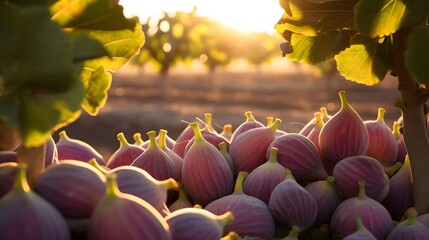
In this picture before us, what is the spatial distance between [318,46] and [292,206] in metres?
0.64

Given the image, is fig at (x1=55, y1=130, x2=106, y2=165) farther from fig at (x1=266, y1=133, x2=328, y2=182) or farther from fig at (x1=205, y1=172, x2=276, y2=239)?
fig at (x1=266, y1=133, x2=328, y2=182)

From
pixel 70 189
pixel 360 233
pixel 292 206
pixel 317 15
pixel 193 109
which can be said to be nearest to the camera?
pixel 70 189

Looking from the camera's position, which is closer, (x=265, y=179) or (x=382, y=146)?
(x=265, y=179)

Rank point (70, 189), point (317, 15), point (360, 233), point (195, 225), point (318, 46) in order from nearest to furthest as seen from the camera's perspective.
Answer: point (70, 189), point (195, 225), point (360, 233), point (317, 15), point (318, 46)

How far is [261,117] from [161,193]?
60.1 ft

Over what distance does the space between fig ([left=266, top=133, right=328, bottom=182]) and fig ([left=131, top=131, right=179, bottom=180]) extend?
0.31 meters

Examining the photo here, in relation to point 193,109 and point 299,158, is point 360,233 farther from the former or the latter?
point 193,109

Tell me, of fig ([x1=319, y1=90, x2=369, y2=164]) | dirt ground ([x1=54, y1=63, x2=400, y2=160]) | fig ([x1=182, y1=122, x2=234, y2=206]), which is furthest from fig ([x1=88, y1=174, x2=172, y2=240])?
dirt ground ([x1=54, y1=63, x2=400, y2=160])

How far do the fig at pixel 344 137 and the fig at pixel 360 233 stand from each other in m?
0.39

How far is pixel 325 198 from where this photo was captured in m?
1.74

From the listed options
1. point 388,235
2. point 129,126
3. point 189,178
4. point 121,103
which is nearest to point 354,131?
point 388,235

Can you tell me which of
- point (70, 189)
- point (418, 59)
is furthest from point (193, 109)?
point (70, 189)

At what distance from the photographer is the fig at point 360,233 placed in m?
1.47

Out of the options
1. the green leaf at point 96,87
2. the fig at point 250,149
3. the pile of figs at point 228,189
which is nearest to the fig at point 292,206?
the pile of figs at point 228,189
